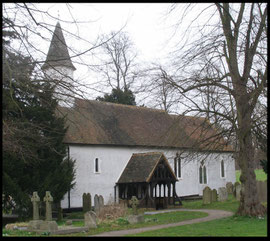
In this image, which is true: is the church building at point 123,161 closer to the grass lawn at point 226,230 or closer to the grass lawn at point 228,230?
the grass lawn at point 228,230

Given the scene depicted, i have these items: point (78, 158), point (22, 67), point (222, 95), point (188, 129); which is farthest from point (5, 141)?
point (188, 129)

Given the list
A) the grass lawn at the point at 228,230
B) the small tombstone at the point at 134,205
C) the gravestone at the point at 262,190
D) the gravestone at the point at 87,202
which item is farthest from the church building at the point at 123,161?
the grass lawn at the point at 228,230

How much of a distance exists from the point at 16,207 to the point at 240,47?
44.6ft

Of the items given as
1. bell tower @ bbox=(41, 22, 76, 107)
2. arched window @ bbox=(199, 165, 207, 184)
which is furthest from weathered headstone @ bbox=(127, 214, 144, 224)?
arched window @ bbox=(199, 165, 207, 184)

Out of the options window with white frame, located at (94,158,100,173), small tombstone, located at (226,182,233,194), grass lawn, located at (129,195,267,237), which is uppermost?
window with white frame, located at (94,158,100,173)

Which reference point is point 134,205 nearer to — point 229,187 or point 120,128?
point 120,128

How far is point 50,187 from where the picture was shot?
790 inches

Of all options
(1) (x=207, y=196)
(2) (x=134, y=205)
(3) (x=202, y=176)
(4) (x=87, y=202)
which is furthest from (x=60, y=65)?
(3) (x=202, y=176)

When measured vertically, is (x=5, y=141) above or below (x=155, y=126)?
below

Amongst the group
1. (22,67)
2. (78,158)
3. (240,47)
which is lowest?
(78,158)

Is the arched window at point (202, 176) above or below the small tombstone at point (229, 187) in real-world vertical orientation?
above

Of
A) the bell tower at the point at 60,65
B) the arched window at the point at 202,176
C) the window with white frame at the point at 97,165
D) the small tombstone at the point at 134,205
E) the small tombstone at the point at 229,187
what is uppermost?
the bell tower at the point at 60,65

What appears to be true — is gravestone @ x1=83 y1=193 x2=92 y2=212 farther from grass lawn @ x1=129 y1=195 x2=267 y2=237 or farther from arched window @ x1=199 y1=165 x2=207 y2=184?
arched window @ x1=199 y1=165 x2=207 y2=184

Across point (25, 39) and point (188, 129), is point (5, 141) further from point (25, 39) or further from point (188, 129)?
point (188, 129)
